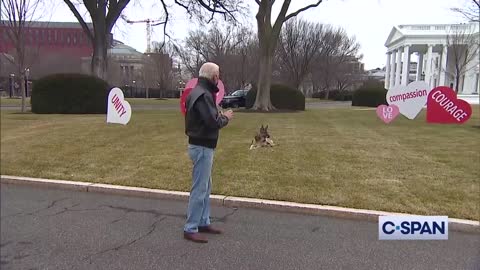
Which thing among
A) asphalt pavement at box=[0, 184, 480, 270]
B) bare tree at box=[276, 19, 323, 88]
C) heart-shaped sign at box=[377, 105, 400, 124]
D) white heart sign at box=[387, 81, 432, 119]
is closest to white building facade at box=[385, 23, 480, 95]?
bare tree at box=[276, 19, 323, 88]

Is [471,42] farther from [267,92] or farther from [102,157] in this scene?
[102,157]

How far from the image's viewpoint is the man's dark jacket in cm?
370

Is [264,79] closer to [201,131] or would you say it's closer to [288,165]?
[288,165]

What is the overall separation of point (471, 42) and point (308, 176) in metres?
40.5

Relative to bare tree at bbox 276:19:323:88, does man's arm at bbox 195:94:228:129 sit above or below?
below

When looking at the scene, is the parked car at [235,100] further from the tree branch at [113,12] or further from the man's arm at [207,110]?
the man's arm at [207,110]

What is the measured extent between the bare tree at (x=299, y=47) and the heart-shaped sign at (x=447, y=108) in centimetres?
Answer: 3625

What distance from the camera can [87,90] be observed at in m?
19.4

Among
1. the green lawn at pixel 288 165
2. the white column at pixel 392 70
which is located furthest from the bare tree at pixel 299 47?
the green lawn at pixel 288 165

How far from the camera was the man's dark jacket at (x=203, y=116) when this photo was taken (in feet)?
12.1

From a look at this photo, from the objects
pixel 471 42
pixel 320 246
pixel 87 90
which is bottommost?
pixel 320 246

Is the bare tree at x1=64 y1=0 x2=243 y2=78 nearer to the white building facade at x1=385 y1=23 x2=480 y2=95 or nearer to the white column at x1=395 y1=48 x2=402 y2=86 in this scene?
the white building facade at x1=385 y1=23 x2=480 y2=95

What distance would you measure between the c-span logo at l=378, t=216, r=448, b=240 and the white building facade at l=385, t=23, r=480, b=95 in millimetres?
53209

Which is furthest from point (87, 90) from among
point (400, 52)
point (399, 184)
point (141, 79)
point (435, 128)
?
point (400, 52)
